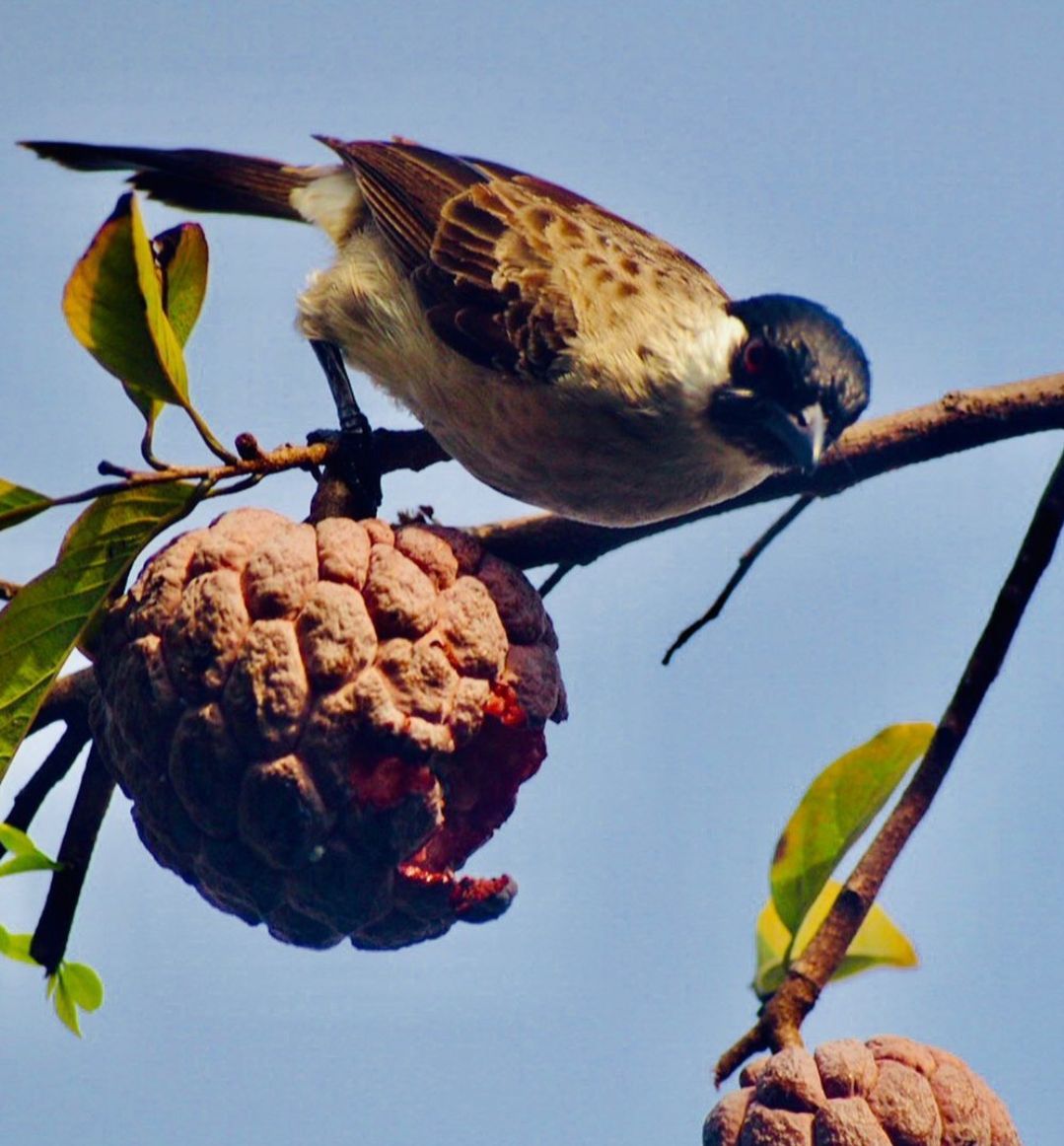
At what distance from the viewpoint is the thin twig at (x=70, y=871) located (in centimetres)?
292

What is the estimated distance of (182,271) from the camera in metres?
2.95

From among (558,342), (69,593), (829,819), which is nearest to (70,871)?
(69,593)

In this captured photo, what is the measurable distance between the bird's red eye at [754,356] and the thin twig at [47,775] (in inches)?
77.7

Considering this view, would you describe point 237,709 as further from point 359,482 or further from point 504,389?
point 504,389

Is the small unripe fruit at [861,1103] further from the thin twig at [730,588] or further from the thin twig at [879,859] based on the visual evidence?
the thin twig at [730,588]

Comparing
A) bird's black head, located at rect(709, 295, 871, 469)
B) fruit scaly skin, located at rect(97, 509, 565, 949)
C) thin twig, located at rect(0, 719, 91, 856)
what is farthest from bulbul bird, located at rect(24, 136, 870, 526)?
thin twig, located at rect(0, 719, 91, 856)

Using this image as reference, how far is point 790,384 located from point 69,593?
190cm

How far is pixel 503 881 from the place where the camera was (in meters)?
2.98

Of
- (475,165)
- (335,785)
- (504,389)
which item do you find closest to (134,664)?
(335,785)

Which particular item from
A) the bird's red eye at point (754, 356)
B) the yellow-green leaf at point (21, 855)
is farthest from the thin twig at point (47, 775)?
the bird's red eye at point (754, 356)

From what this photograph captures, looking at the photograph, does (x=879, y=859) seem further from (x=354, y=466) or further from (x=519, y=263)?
(x=519, y=263)

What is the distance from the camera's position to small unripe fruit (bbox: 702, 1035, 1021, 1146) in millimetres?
2318

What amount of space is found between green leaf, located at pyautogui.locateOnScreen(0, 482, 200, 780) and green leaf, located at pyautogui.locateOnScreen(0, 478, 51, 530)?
0.08m

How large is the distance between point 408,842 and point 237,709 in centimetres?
40
